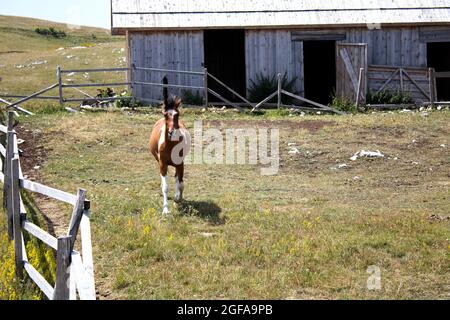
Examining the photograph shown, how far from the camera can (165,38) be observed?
25031 millimetres

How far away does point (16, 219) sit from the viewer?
8.85 meters

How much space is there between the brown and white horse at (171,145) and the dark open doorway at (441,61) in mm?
19089

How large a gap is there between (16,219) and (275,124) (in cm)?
1249

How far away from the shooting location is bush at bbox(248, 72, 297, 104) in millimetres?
25062

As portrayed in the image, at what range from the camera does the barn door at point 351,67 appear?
24266 mm

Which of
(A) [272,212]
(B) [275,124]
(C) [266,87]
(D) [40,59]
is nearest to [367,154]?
(B) [275,124]

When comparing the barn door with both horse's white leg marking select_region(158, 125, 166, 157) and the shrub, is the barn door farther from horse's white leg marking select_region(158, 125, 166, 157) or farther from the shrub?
horse's white leg marking select_region(158, 125, 166, 157)

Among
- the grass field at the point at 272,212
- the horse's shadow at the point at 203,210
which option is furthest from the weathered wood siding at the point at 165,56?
the horse's shadow at the point at 203,210

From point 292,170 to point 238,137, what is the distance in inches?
143

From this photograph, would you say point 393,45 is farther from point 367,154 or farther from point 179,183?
point 179,183
